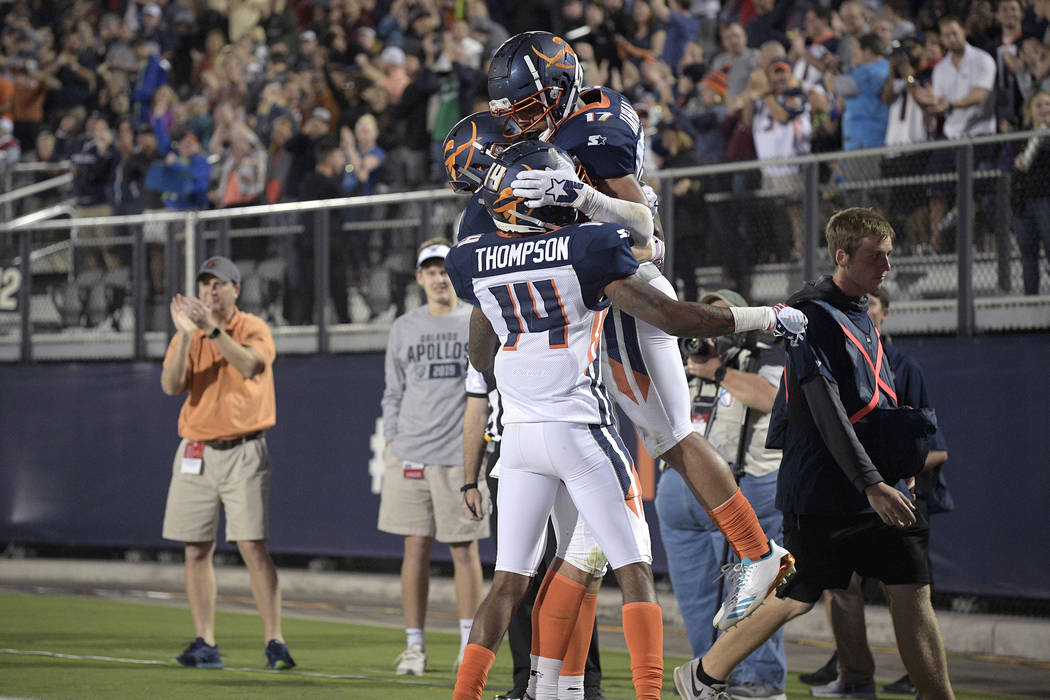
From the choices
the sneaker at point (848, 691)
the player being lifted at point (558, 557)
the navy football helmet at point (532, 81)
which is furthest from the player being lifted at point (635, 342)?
the sneaker at point (848, 691)

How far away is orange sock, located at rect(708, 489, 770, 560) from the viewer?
5.96 m

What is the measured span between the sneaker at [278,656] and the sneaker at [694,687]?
3.14 metres

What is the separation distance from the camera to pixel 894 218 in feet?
34.0

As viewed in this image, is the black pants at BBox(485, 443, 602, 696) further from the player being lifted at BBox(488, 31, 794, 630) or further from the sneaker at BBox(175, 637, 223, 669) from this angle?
the sneaker at BBox(175, 637, 223, 669)

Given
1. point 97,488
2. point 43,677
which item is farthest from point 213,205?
point 43,677

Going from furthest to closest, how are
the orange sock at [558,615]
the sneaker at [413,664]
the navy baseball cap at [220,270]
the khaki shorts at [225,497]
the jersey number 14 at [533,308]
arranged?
the navy baseball cap at [220,270] → the khaki shorts at [225,497] → the sneaker at [413,664] → the orange sock at [558,615] → the jersey number 14 at [533,308]

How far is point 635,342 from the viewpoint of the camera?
601 centimetres

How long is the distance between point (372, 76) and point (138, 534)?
5370 millimetres

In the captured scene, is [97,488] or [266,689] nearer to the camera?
[266,689]

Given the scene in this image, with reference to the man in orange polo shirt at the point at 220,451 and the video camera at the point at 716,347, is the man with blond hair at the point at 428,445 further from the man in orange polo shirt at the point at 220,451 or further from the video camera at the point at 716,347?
the video camera at the point at 716,347

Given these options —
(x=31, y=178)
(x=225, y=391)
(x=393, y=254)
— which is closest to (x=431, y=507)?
(x=225, y=391)

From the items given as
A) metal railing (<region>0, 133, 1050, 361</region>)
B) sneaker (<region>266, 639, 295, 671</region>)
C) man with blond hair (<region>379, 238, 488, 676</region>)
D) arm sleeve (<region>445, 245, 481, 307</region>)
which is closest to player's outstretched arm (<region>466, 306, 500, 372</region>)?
arm sleeve (<region>445, 245, 481, 307</region>)

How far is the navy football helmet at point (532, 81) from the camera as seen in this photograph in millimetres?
5953

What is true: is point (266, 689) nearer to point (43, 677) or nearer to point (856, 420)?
point (43, 677)
